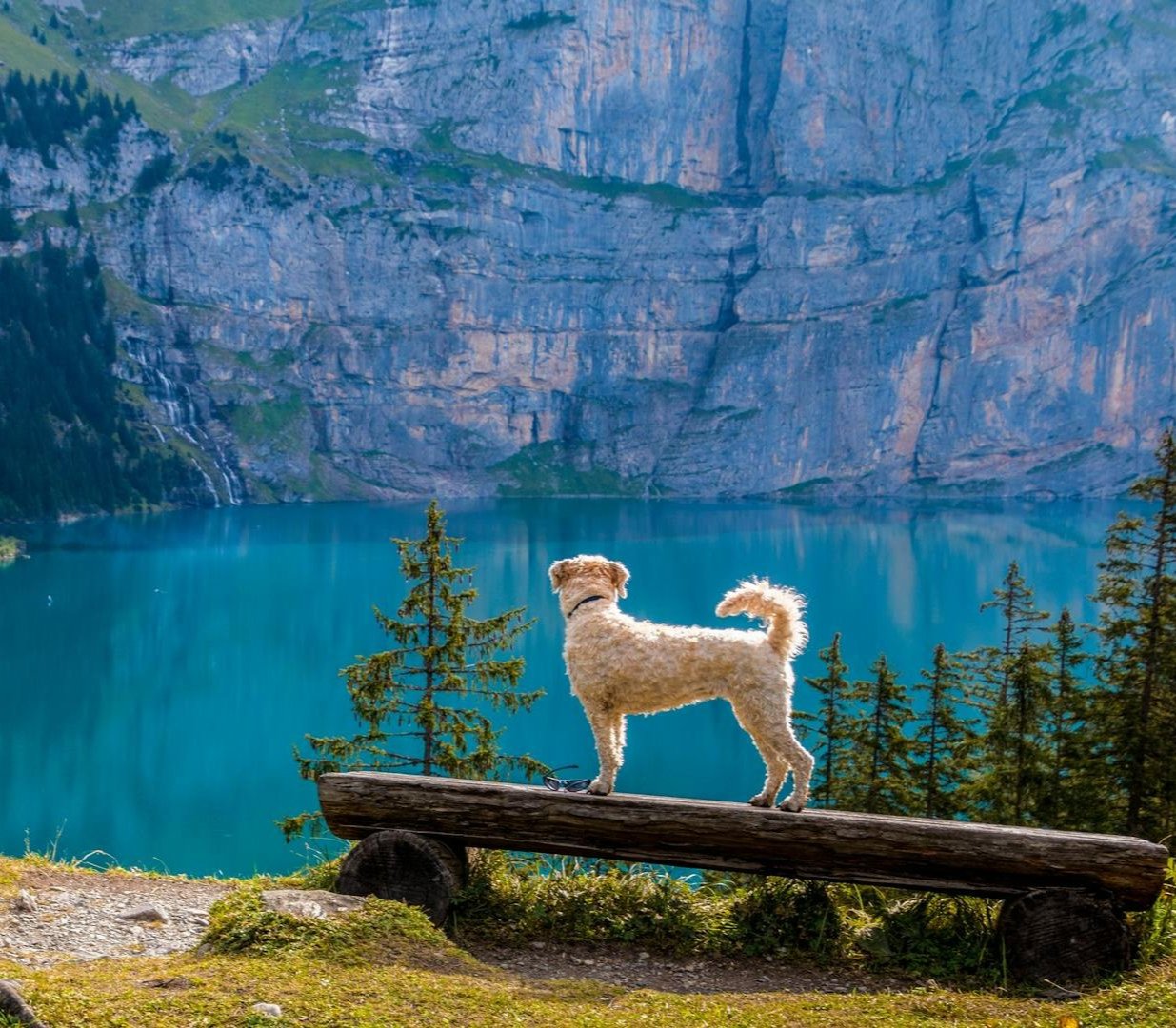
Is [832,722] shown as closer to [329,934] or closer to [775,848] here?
[775,848]

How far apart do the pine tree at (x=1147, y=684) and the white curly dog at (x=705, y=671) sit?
30.6 ft

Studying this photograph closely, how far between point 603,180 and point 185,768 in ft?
518

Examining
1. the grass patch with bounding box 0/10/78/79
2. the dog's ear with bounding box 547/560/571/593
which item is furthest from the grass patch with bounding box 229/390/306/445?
the dog's ear with bounding box 547/560/571/593

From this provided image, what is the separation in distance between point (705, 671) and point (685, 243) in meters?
179

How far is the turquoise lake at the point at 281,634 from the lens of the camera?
32938mm

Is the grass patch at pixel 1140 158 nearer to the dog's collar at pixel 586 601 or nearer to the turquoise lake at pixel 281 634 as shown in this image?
the turquoise lake at pixel 281 634

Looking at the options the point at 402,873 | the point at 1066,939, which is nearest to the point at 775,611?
the point at 1066,939

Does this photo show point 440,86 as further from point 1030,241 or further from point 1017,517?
point 1017,517

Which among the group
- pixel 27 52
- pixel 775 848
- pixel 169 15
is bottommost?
pixel 775 848

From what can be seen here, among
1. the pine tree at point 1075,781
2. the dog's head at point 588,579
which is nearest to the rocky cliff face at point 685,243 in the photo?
the pine tree at point 1075,781

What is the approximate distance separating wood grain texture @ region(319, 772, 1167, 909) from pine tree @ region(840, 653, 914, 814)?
11.9 metres

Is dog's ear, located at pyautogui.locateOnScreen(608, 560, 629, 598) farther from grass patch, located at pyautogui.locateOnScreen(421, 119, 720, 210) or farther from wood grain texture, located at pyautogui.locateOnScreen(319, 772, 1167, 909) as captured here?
grass patch, located at pyautogui.locateOnScreen(421, 119, 720, 210)

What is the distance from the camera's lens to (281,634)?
5850 cm

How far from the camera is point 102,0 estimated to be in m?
175
